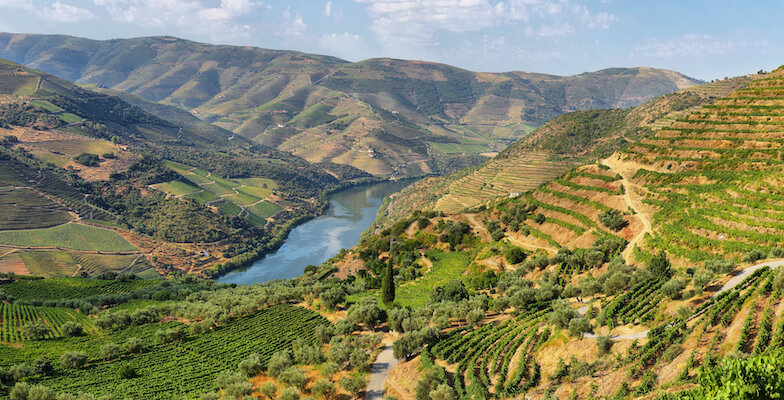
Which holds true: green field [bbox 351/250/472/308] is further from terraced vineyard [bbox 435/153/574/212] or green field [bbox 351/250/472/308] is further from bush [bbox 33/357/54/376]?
terraced vineyard [bbox 435/153/574/212]

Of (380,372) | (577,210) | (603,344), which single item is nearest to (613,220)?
(577,210)

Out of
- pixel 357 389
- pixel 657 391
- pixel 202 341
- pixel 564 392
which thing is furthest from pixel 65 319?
pixel 657 391

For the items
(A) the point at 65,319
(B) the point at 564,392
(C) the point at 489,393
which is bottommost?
(A) the point at 65,319

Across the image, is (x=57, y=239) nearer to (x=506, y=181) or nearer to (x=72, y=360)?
(x=72, y=360)

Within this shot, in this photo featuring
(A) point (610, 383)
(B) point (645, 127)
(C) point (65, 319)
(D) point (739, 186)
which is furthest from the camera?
(B) point (645, 127)

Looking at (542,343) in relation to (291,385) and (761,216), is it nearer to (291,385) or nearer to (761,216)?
(291,385)

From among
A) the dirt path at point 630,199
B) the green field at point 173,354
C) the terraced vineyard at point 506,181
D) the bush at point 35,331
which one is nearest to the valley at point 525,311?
the bush at point 35,331

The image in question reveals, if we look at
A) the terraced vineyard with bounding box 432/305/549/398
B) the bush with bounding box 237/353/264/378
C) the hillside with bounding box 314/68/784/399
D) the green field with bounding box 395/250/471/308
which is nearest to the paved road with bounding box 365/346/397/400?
the hillside with bounding box 314/68/784/399
